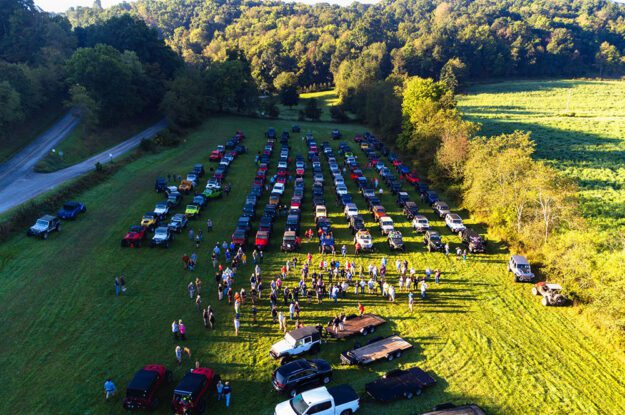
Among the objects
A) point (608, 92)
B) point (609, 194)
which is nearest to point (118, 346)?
point (609, 194)

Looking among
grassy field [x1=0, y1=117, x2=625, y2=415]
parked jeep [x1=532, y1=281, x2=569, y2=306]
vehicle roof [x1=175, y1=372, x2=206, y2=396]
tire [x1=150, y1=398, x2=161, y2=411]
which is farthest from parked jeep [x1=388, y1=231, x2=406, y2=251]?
tire [x1=150, y1=398, x2=161, y2=411]

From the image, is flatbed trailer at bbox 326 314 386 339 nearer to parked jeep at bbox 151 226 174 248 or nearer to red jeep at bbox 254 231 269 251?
red jeep at bbox 254 231 269 251

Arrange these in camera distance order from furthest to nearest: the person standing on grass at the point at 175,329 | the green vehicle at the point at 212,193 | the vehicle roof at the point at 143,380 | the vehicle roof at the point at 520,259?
the green vehicle at the point at 212,193 → the vehicle roof at the point at 520,259 → the person standing on grass at the point at 175,329 → the vehicle roof at the point at 143,380

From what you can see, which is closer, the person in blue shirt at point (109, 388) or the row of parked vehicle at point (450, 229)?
the person in blue shirt at point (109, 388)

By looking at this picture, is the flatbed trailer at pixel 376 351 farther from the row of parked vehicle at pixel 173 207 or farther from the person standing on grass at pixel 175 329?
the row of parked vehicle at pixel 173 207

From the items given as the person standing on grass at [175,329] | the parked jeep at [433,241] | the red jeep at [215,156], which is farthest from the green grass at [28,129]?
the parked jeep at [433,241]

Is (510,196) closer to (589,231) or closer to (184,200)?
(589,231)

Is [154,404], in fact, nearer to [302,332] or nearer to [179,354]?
[179,354]
